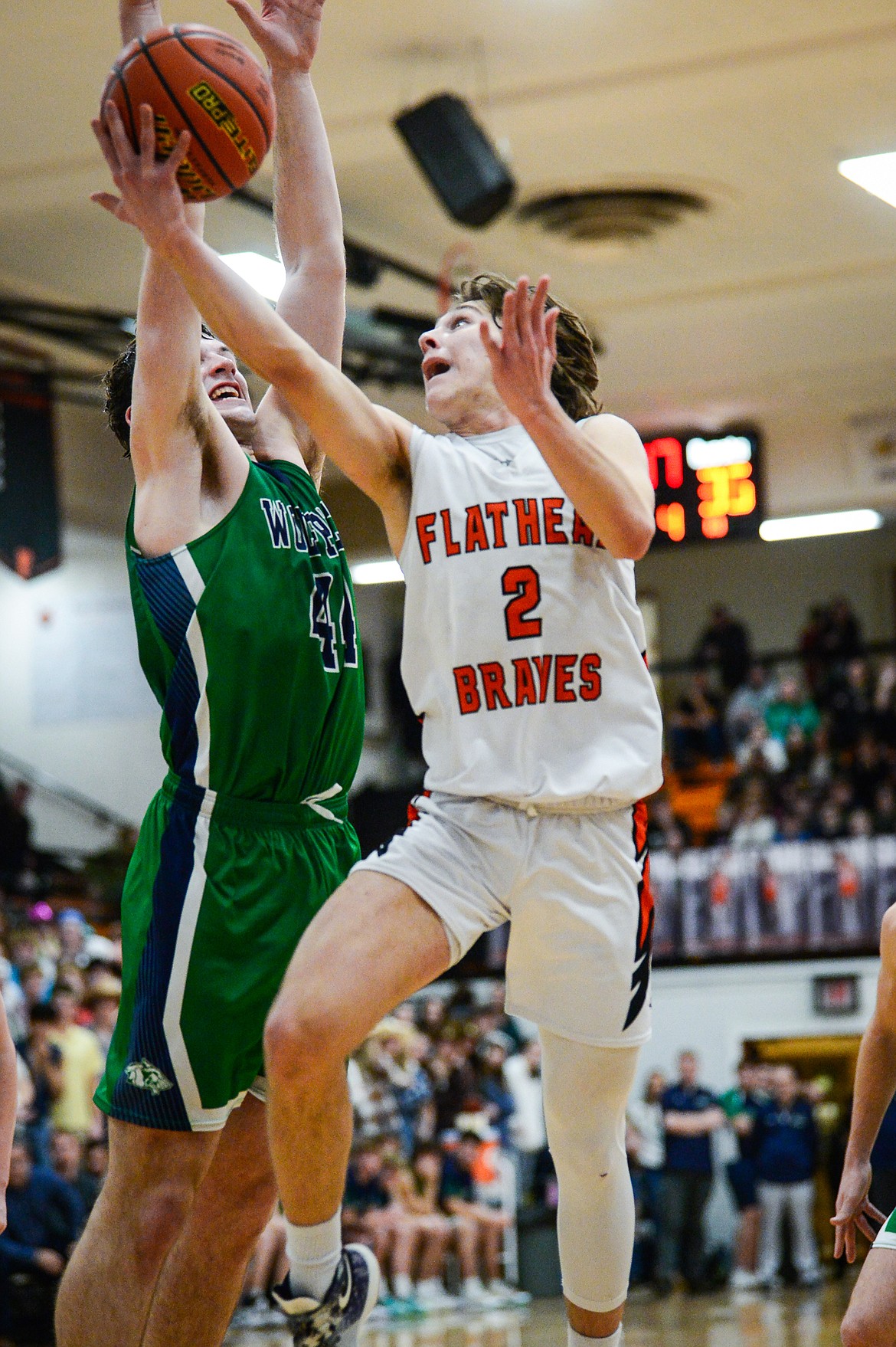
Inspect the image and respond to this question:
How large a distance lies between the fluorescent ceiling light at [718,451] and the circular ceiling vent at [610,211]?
1.73 metres

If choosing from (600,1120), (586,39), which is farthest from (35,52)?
(600,1120)

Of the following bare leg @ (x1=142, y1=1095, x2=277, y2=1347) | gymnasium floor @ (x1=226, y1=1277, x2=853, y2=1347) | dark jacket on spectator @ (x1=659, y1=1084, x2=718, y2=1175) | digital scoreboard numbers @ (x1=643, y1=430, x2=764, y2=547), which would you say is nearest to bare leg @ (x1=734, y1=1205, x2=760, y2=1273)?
dark jacket on spectator @ (x1=659, y1=1084, x2=718, y2=1175)

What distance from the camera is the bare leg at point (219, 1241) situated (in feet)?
12.2

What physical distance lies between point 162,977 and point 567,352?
5.57 feet

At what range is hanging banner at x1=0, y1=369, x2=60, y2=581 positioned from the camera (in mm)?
14789

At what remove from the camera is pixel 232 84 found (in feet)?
11.6

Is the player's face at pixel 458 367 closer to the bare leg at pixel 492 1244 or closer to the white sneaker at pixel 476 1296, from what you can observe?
the white sneaker at pixel 476 1296

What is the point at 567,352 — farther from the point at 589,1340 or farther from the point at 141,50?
the point at 589,1340

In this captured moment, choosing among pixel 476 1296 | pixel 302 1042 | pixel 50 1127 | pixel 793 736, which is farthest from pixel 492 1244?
pixel 302 1042

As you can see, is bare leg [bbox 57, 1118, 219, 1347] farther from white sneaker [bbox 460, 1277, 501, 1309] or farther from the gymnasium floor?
white sneaker [bbox 460, 1277, 501, 1309]

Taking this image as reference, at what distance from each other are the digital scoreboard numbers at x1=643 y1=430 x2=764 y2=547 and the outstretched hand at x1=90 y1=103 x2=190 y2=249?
10850 millimetres

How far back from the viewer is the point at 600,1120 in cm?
370

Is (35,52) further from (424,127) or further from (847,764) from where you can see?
(847,764)

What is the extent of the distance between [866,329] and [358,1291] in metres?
15.1
